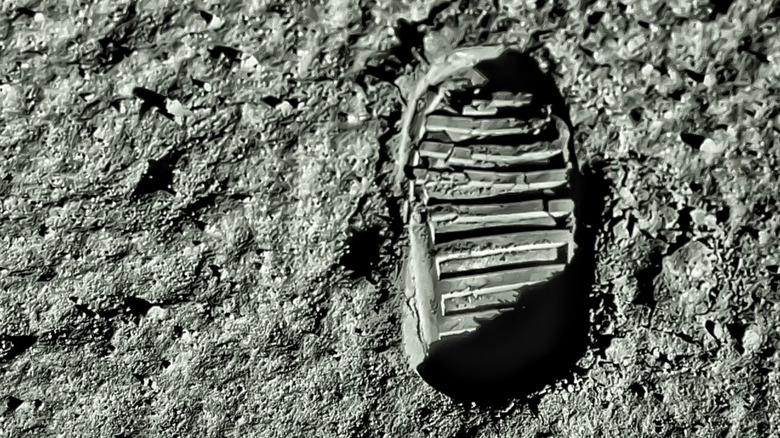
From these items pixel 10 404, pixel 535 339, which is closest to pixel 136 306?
pixel 10 404

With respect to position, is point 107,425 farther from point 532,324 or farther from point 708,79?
point 708,79

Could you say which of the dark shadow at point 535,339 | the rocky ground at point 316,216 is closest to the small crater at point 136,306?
the rocky ground at point 316,216

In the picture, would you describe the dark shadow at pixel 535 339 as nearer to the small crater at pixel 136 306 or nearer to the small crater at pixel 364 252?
the small crater at pixel 364 252

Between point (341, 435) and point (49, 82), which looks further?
point (341, 435)

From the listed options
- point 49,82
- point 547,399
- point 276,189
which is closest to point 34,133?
point 49,82

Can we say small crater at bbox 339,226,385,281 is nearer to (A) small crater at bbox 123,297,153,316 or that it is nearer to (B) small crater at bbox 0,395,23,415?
(A) small crater at bbox 123,297,153,316

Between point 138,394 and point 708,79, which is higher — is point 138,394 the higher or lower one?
the lower one

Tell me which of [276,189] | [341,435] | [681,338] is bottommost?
[341,435]
